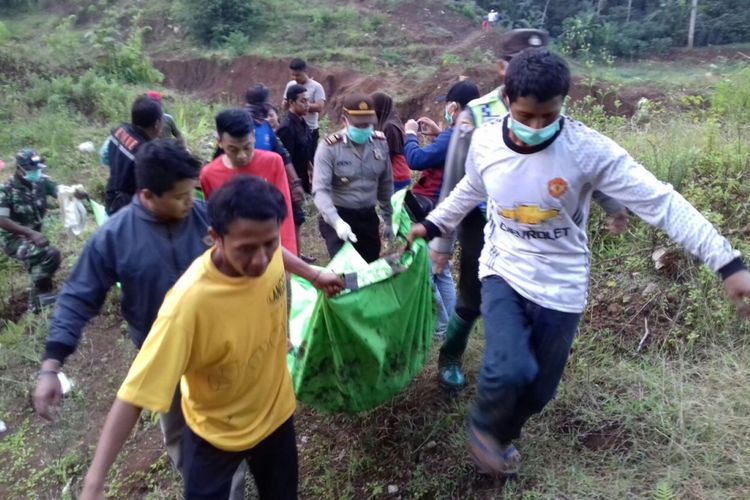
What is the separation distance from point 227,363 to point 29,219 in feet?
13.5

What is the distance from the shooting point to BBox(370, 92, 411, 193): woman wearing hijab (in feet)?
15.6

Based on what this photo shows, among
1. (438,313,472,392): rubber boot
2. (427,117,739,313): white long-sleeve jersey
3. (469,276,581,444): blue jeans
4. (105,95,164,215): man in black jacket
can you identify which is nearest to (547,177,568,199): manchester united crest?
(427,117,739,313): white long-sleeve jersey

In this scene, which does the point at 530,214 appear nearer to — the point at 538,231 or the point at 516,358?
the point at 538,231

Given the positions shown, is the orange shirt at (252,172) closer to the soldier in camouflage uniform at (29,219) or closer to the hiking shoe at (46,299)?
the soldier in camouflage uniform at (29,219)

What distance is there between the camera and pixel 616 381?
304cm

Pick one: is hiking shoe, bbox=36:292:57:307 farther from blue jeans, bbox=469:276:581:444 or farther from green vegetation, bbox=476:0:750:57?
green vegetation, bbox=476:0:750:57

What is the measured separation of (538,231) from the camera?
224 centimetres

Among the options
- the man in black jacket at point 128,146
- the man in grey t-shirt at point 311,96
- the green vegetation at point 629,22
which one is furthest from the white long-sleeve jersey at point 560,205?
the green vegetation at point 629,22

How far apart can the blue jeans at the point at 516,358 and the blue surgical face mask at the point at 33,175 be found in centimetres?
422

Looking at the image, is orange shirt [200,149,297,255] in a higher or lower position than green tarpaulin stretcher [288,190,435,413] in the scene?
higher

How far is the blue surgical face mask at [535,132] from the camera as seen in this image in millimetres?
2125

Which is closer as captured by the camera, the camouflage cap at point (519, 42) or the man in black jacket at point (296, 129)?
the camouflage cap at point (519, 42)

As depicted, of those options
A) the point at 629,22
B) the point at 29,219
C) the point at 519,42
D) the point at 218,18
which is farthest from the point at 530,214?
the point at 629,22

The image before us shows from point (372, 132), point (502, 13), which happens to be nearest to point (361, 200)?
point (372, 132)
